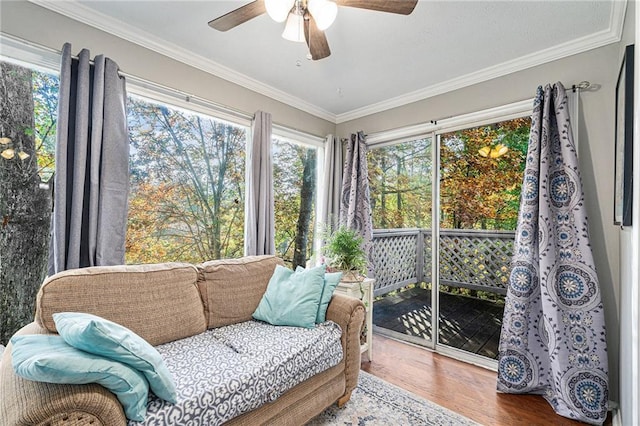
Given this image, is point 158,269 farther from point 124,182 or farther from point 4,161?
point 4,161

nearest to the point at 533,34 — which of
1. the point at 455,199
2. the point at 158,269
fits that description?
the point at 455,199

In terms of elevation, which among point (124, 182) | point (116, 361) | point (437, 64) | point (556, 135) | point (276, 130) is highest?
point (437, 64)

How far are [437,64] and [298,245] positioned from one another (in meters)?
2.24

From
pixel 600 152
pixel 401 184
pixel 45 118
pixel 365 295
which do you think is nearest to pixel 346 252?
pixel 365 295

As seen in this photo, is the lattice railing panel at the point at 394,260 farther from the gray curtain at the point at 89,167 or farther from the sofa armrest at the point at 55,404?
the sofa armrest at the point at 55,404

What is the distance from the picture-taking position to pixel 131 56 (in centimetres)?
211

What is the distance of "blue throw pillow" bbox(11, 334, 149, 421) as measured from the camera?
94 cm

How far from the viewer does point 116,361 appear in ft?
3.61

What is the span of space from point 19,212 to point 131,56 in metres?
1.26

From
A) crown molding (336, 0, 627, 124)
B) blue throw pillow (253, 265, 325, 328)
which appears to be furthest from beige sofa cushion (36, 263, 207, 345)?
crown molding (336, 0, 627, 124)

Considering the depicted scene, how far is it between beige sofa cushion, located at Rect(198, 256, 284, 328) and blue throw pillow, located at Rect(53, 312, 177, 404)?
0.74m

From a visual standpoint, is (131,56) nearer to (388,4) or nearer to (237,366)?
(388,4)

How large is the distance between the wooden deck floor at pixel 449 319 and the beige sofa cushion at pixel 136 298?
7.02 feet

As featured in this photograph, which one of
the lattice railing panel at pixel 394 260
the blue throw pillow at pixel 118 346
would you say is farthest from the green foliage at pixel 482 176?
the blue throw pillow at pixel 118 346
